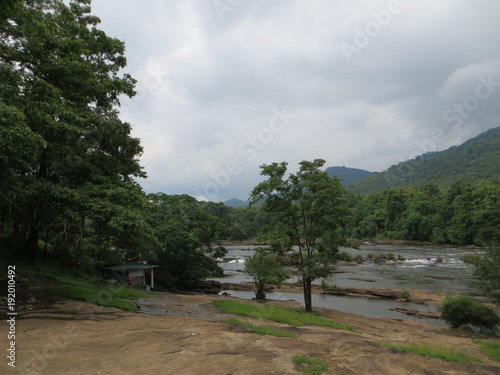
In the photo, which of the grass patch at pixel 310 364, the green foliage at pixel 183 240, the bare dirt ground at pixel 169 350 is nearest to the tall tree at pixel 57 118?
the bare dirt ground at pixel 169 350

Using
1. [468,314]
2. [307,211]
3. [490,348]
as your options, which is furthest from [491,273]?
[307,211]

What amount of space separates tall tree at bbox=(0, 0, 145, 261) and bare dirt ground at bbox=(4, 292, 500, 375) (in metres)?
3.10

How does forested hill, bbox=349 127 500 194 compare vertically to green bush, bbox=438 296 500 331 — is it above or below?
above

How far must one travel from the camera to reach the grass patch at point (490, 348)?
12.2 m

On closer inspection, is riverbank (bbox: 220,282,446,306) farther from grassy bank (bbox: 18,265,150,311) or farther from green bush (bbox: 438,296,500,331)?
grassy bank (bbox: 18,265,150,311)

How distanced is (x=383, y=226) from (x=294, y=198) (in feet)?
296

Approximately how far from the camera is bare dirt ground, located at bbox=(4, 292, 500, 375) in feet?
21.4

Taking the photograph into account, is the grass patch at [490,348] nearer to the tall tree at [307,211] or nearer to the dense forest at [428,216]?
the tall tree at [307,211]

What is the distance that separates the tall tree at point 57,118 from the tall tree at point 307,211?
806 cm

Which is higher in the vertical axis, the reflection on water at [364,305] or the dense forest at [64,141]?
the dense forest at [64,141]

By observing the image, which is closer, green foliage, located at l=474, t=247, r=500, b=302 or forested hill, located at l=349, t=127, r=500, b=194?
green foliage, located at l=474, t=247, r=500, b=302

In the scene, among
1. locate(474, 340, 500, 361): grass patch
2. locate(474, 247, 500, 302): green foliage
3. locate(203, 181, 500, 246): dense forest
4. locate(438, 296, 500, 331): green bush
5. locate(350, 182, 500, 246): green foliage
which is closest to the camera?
locate(474, 340, 500, 361): grass patch

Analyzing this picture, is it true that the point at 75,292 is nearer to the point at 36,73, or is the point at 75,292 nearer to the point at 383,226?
the point at 36,73

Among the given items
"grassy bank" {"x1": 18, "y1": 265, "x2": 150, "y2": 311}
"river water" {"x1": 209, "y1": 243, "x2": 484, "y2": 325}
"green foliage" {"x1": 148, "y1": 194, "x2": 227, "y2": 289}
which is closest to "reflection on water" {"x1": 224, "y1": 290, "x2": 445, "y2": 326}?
"river water" {"x1": 209, "y1": 243, "x2": 484, "y2": 325}
